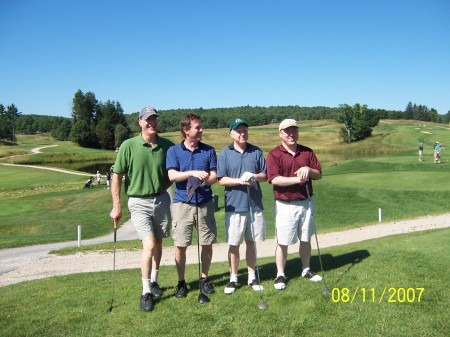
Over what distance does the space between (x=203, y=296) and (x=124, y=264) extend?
22.9 ft

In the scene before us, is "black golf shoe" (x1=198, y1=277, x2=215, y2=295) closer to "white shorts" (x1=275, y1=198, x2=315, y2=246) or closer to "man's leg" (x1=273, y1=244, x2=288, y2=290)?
"man's leg" (x1=273, y1=244, x2=288, y2=290)

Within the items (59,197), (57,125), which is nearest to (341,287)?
(59,197)

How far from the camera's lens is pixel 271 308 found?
5.25 m

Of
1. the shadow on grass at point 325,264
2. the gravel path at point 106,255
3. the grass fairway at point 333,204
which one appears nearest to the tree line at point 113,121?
the grass fairway at point 333,204

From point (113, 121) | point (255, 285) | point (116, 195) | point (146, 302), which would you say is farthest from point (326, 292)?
point (113, 121)

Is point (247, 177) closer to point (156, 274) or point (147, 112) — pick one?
point (147, 112)

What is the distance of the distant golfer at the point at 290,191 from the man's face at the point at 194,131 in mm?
1157

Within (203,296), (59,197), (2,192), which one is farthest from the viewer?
(2,192)

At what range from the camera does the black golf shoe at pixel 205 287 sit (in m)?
6.05

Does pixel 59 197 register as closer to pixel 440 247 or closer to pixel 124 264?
pixel 124 264

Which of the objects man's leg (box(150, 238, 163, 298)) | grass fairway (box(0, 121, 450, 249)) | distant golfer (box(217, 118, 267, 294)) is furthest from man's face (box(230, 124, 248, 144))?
grass fairway (box(0, 121, 450, 249))

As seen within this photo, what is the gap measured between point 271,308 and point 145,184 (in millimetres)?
2481

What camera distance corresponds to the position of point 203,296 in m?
5.67
